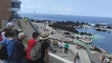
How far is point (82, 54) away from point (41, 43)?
19.1 metres

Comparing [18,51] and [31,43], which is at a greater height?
[31,43]

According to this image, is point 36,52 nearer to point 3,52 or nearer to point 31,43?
point 31,43

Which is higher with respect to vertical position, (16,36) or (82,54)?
(16,36)

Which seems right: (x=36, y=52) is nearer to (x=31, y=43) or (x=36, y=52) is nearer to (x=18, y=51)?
(x=31, y=43)

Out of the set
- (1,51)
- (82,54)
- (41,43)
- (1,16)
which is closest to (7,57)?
(1,51)

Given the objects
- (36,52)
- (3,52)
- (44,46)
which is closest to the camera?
(44,46)

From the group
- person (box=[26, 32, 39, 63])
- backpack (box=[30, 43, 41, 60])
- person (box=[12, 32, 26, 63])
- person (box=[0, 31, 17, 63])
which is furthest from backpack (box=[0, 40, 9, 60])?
backpack (box=[30, 43, 41, 60])

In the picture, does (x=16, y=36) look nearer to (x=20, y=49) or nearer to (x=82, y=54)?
(x=20, y=49)

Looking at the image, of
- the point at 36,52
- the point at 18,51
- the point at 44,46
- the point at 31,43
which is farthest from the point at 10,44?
the point at 44,46

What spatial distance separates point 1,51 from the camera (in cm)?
920

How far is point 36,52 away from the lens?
8891 mm

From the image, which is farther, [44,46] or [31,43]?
[31,43]

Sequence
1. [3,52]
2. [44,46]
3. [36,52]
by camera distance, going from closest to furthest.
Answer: [44,46], [36,52], [3,52]

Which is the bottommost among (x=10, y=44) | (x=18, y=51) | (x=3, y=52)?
(x=3, y=52)
